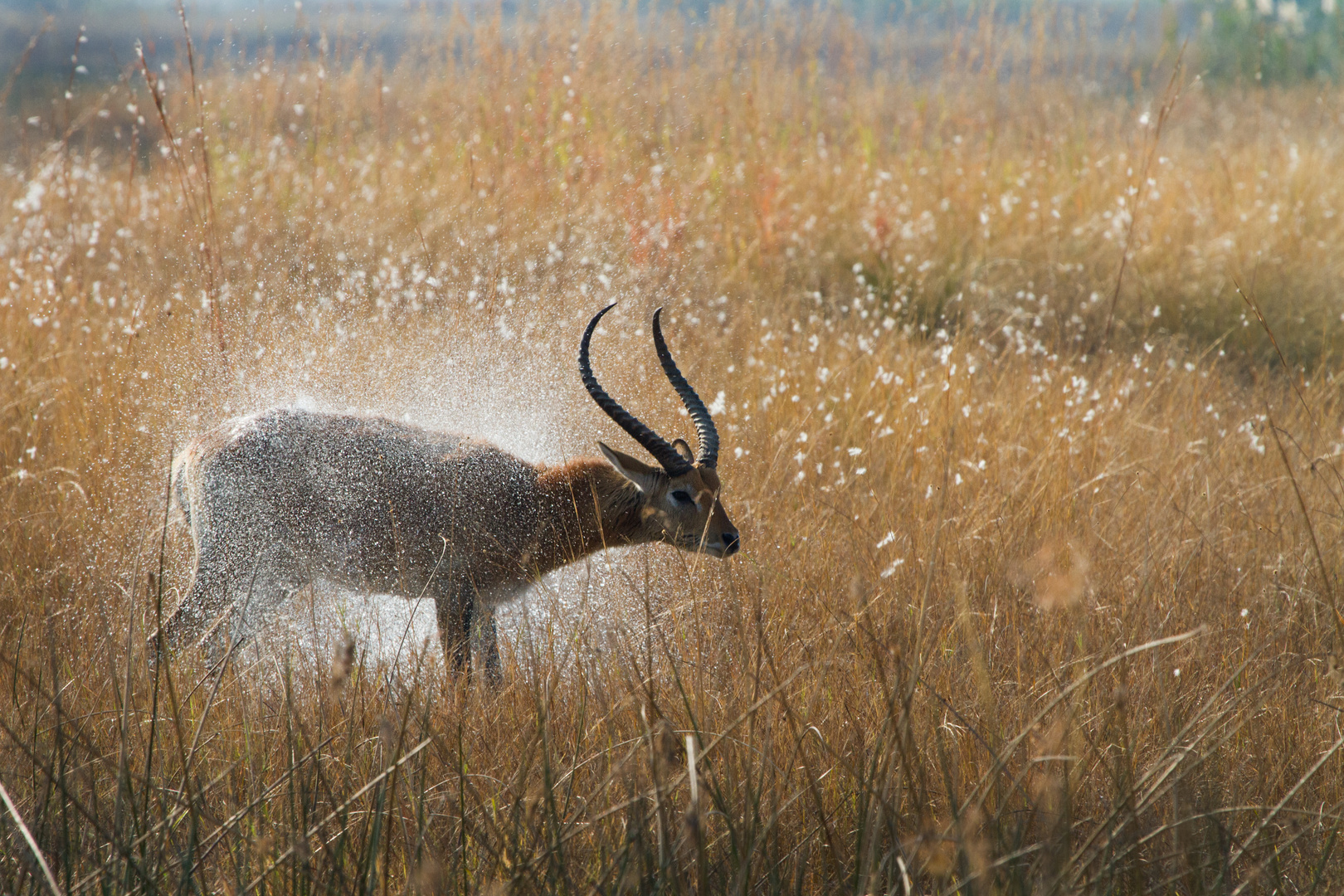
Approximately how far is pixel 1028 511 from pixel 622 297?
2.93 meters

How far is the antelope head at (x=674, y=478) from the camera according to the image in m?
3.80

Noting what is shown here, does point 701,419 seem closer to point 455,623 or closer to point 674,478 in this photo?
point 674,478

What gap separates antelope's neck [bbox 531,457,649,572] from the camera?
4.16 m

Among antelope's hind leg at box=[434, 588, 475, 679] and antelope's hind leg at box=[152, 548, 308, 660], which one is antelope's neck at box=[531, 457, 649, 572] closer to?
antelope's hind leg at box=[434, 588, 475, 679]

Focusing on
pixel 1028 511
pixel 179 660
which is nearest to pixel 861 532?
pixel 1028 511

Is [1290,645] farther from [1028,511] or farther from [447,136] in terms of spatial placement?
[447,136]

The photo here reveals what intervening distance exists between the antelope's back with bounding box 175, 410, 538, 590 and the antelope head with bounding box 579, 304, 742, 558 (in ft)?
1.61

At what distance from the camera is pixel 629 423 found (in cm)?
382

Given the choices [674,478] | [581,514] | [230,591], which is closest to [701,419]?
[674,478]

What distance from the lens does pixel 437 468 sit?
13.2ft

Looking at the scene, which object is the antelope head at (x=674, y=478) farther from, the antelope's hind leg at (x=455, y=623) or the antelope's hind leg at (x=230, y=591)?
the antelope's hind leg at (x=230, y=591)

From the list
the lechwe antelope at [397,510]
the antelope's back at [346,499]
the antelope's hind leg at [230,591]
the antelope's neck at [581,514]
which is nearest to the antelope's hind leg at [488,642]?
the lechwe antelope at [397,510]

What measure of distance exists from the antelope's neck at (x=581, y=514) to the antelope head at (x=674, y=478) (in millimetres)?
57

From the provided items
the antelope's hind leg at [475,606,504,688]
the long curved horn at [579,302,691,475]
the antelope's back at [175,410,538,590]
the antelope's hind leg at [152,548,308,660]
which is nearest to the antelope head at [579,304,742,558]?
the long curved horn at [579,302,691,475]
